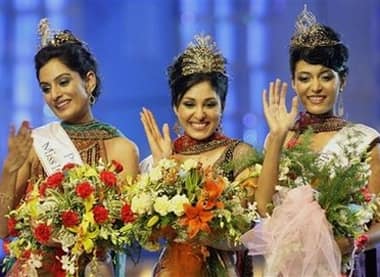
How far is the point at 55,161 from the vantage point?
9.93 ft

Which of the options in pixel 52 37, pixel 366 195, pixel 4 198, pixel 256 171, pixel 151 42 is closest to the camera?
pixel 366 195

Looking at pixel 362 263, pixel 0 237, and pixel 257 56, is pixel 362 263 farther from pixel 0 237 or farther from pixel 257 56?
pixel 257 56

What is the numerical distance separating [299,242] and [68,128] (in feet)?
3.17

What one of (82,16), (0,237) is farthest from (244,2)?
(0,237)

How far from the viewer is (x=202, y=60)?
119 inches

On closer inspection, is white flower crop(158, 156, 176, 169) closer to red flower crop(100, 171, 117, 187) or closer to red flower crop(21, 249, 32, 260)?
red flower crop(100, 171, 117, 187)

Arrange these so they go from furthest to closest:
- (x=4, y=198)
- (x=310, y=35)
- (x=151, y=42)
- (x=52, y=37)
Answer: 1. (x=151, y=42)
2. (x=52, y=37)
3. (x=310, y=35)
4. (x=4, y=198)

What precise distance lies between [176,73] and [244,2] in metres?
2.79

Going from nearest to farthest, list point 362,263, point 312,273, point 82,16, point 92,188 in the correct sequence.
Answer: point 312,273
point 92,188
point 362,263
point 82,16

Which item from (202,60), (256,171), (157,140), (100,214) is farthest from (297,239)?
(202,60)

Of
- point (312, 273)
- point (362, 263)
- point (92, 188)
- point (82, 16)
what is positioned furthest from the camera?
point (82, 16)

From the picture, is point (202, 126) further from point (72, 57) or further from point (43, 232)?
point (43, 232)

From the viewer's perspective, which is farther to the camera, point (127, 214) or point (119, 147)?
point (119, 147)

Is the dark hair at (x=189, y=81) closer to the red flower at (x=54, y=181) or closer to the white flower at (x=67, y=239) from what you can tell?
the red flower at (x=54, y=181)
